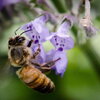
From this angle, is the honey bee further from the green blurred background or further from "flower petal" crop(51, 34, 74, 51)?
the green blurred background

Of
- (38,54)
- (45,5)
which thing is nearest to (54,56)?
(38,54)

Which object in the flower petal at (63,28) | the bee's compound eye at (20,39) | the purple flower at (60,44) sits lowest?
the purple flower at (60,44)

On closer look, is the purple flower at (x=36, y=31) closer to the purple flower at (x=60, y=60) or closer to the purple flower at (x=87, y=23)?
the purple flower at (x=60, y=60)

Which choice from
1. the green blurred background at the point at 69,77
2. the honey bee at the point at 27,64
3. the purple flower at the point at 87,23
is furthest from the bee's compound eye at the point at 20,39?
the green blurred background at the point at 69,77

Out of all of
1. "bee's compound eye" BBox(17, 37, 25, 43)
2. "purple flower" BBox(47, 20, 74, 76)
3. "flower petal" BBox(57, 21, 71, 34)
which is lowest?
"purple flower" BBox(47, 20, 74, 76)

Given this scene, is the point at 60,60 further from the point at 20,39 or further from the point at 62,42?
the point at 20,39

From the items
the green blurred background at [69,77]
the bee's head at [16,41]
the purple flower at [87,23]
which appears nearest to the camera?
the purple flower at [87,23]

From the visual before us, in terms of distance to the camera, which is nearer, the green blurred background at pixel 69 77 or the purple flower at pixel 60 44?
the purple flower at pixel 60 44

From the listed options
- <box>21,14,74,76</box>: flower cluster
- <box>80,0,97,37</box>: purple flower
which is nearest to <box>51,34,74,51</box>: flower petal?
<box>21,14,74,76</box>: flower cluster

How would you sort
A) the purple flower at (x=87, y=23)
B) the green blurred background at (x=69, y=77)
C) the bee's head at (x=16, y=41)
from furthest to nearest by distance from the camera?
1. the green blurred background at (x=69, y=77)
2. the bee's head at (x=16, y=41)
3. the purple flower at (x=87, y=23)
